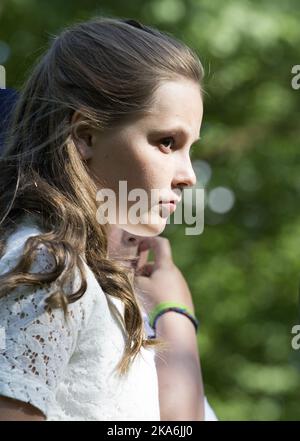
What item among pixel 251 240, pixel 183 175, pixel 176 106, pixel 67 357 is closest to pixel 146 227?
pixel 183 175


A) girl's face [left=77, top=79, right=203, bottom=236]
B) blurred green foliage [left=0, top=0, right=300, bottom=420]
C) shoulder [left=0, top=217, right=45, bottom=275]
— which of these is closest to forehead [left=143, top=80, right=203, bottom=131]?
girl's face [left=77, top=79, right=203, bottom=236]

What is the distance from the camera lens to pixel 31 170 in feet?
5.10

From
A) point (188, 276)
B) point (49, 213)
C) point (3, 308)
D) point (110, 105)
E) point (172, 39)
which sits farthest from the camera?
point (188, 276)

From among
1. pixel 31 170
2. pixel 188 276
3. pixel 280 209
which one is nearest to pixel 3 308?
pixel 31 170

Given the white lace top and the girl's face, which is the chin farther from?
the white lace top

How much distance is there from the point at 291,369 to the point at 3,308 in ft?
15.2

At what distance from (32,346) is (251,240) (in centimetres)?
470

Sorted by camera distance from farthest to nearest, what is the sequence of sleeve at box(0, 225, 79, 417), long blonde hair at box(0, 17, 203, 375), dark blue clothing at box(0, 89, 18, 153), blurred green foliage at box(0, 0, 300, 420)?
blurred green foliage at box(0, 0, 300, 420)
dark blue clothing at box(0, 89, 18, 153)
long blonde hair at box(0, 17, 203, 375)
sleeve at box(0, 225, 79, 417)

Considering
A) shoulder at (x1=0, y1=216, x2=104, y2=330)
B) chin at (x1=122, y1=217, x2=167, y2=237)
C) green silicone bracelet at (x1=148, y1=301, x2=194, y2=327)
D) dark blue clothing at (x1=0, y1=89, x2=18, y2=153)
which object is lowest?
shoulder at (x1=0, y1=216, x2=104, y2=330)

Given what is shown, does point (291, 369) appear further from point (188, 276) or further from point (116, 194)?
point (116, 194)

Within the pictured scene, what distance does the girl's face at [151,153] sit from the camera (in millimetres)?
1574

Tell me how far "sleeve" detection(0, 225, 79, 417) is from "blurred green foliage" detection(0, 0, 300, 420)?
3804 mm

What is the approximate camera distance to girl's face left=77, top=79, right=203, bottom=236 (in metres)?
1.57

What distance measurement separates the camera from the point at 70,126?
1.58m
